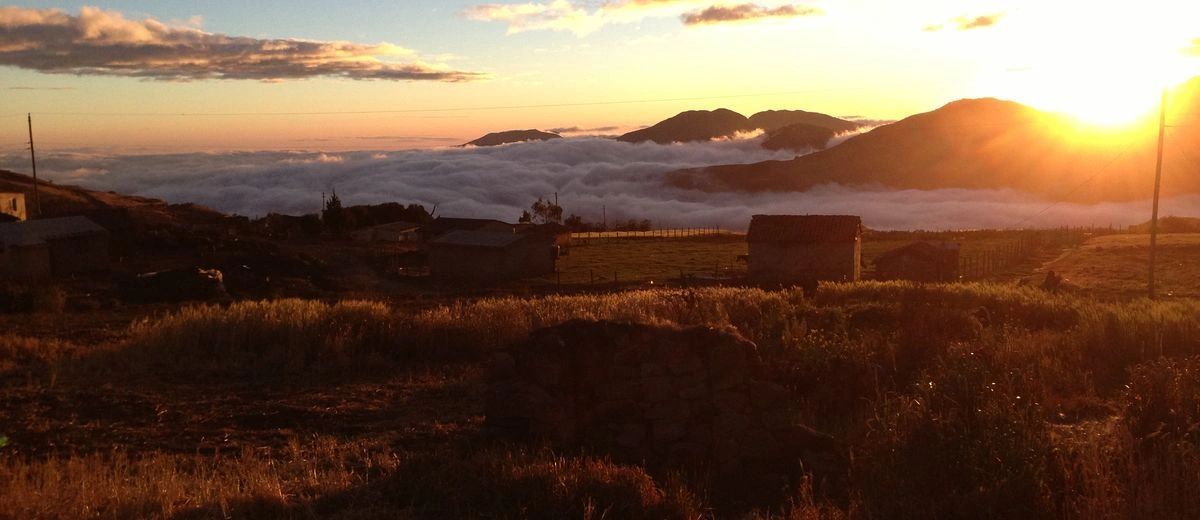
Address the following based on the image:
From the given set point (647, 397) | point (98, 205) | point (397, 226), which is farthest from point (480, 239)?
point (98, 205)

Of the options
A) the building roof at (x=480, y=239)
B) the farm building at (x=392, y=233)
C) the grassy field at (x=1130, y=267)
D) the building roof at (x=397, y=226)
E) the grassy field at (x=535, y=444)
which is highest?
the grassy field at (x=535, y=444)

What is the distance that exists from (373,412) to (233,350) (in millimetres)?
5858

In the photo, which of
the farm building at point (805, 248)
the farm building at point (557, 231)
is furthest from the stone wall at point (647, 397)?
the farm building at point (557, 231)

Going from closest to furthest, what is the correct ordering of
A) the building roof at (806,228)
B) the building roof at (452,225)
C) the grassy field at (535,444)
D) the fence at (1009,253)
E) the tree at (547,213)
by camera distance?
1. the grassy field at (535,444)
2. the building roof at (806,228)
3. the fence at (1009,253)
4. the building roof at (452,225)
5. the tree at (547,213)

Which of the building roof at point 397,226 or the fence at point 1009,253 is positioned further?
the building roof at point 397,226

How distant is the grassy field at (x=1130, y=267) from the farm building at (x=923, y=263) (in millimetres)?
6022

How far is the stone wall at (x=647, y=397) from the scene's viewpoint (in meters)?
9.48

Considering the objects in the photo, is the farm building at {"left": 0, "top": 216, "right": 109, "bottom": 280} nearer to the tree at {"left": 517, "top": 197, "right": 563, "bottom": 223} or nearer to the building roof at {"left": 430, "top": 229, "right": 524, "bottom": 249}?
the building roof at {"left": 430, "top": 229, "right": 524, "bottom": 249}

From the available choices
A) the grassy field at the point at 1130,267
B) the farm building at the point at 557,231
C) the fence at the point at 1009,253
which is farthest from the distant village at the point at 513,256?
Answer: the farm building at the point at 557,231

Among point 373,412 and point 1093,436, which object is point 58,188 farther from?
point 1093,436

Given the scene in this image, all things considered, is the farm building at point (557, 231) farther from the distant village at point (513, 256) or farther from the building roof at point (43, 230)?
the building roof at point (43, 230)

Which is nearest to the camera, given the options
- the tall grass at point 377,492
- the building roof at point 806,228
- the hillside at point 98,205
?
the tall grass at point 377,492

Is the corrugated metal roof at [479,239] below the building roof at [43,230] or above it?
below

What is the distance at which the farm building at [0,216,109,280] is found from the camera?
42.7 metres
